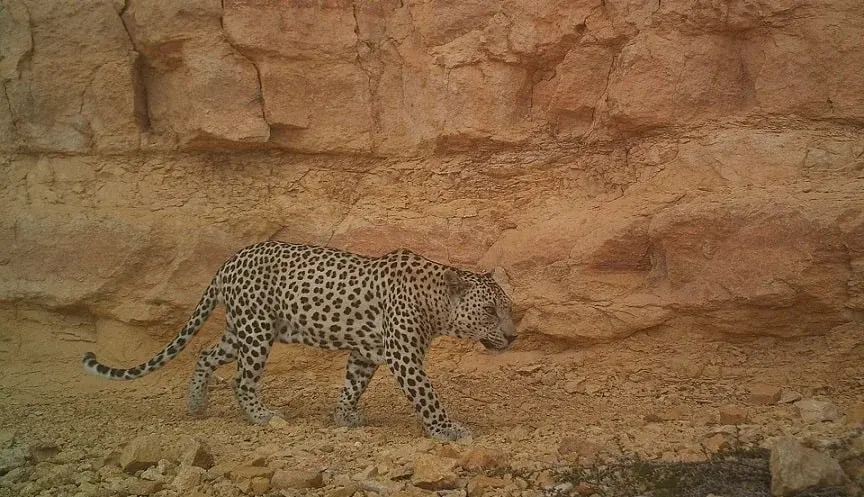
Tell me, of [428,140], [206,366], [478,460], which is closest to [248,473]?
[478,460]

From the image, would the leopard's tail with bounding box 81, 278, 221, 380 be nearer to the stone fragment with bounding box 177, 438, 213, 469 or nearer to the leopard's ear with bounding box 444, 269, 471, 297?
the stone fragment with bounding box 177, 438, 213, 469

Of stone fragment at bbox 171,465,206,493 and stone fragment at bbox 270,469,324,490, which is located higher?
stone fragment at bbox 270,469,324,490

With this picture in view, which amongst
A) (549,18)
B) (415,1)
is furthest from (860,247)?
(415,1)

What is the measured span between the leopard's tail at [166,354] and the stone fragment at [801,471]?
530 centimetres

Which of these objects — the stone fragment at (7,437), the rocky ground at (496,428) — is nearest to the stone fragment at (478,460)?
the rocky ground at (496,428)

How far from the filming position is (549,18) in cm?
955

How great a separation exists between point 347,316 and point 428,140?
2515 millimetres

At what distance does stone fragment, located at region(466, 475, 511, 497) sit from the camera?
617 cm

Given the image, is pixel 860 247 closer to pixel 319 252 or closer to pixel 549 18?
pixel 549 18

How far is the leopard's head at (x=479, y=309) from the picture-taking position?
8.05m

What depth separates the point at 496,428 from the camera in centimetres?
795

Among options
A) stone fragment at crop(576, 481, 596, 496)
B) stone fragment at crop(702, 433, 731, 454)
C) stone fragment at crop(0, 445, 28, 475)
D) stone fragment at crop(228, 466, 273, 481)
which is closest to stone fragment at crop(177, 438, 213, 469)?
stone fragment at crop(228, 466, 273, 481)

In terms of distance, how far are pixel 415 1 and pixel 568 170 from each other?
2449 millimetres

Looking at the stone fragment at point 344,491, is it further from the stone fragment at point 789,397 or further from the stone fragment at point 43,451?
the stone fragment at point 789,397
